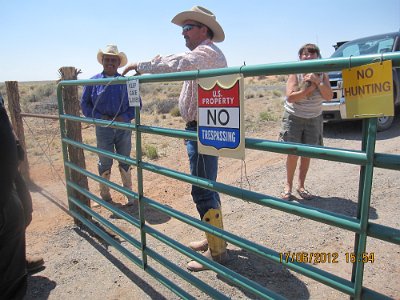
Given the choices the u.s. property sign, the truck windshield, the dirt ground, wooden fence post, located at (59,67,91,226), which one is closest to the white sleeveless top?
the dirt ground

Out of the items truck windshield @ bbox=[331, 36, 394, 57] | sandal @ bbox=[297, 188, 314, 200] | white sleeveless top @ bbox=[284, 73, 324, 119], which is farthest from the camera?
truck windshield @ bbox=[331, 36, 394, 57]

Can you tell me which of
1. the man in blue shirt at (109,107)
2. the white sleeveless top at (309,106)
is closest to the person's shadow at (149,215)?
the man in blue shirt at (109,107)

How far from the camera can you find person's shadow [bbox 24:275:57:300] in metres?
2.97

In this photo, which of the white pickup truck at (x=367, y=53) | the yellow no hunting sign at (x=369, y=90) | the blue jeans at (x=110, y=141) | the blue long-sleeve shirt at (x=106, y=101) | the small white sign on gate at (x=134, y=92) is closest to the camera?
the yellow no hunting sign at (x=369, y=90)

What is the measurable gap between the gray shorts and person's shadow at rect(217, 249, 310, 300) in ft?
5.11

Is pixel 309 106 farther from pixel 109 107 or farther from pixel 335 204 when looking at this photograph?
pixel 109 107

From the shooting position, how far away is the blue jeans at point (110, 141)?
4.66 meters

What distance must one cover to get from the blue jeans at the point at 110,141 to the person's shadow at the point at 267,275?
2.22 metres

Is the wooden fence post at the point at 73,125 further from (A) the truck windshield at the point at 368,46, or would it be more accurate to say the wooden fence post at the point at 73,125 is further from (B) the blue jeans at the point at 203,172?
(A) the truck windshield at the point at 368,46

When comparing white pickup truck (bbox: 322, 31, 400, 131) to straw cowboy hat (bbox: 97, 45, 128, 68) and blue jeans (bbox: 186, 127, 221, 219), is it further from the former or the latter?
blue jeans (bbox: 186, 127, 221, 219)

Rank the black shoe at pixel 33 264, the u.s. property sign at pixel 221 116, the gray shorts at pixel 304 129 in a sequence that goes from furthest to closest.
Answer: the gray shorts at pixel 304 129 < the black shoe at pixel 33 264 < the u.s. property sign at pixel 221 116

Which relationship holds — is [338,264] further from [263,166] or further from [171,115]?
[171,115]

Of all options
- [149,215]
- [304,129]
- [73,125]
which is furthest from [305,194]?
[73,125]

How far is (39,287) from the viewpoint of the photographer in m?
3.08
